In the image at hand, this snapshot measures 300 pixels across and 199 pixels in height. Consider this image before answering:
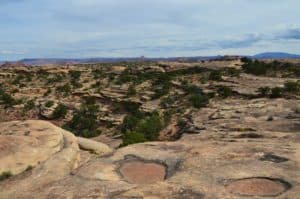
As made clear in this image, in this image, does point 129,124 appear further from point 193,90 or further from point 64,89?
point 64,89

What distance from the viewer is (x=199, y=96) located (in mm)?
38719

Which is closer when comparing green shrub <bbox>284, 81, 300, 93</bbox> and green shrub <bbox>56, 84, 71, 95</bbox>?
green shrub <bbox>284, 81, 300, 93</bbox>

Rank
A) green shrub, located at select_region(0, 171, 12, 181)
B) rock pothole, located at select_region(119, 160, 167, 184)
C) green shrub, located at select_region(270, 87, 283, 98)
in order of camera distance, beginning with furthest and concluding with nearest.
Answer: green shrub, located at select_region(270, 87, 283, 98), green shrub, located at select_region(0, 171, 12, 181), rock pothole, located at select_region(119, 160, 167, 184)

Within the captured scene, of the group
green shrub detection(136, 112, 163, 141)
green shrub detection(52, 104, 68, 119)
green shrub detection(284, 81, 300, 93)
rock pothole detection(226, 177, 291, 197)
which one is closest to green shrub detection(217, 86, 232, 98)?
green shrub detection(284, 81, 300, 93)

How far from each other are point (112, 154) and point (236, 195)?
18.1 feet

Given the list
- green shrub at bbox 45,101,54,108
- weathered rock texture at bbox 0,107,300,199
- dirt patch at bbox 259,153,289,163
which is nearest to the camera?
weathered rock texture at bbox 0,107,300,199

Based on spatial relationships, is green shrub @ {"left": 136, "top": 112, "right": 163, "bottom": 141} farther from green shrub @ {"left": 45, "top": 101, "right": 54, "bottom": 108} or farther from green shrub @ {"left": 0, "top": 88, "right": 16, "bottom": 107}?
green shrub @ {"left": 0, "top": 88, "right": 16, "bottom": 107}

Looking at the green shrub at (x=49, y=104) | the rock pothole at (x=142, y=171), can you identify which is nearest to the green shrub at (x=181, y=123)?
the green shrub at (x=49, y=104)

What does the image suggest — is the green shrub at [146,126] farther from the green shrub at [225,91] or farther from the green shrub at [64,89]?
the green shrub at [64,89]

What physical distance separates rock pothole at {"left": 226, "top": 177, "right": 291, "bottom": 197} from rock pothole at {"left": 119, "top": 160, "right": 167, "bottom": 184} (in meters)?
2.15

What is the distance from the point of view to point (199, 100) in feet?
123

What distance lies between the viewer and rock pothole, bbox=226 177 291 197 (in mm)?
11672

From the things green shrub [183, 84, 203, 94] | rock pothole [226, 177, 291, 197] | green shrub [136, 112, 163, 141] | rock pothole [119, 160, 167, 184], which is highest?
rock pothole [226, 177, 291, 197]

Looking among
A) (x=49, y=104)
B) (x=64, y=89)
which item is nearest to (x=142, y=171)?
(x=49, y=104)
